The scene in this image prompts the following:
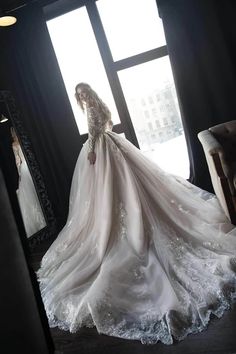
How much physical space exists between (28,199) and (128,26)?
2.35 m

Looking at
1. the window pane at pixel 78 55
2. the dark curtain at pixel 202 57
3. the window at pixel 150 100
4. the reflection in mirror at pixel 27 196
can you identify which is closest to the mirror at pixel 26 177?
the reflection in mirror at pixel 27 196

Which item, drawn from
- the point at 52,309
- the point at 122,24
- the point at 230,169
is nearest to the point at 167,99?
the point at 122,24

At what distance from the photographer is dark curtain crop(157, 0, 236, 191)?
3.41m

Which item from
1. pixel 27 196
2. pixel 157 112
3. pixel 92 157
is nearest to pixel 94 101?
pixel 92 157

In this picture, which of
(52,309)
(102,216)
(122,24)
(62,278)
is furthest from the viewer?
(122,24)

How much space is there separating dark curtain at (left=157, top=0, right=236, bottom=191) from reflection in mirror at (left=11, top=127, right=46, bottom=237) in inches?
73.7

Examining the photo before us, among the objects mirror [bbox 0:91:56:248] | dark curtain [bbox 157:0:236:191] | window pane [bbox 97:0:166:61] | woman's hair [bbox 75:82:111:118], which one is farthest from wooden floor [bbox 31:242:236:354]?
window pane [bbox 97:0:166:61]

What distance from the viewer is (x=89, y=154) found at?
293 centimetres

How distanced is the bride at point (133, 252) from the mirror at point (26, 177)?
81 centimetres

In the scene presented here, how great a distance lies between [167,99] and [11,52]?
1976mm

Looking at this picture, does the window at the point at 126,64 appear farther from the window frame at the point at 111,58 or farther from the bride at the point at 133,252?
the bride at the point at 133,252

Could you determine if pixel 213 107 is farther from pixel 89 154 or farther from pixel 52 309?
pixel 52 309

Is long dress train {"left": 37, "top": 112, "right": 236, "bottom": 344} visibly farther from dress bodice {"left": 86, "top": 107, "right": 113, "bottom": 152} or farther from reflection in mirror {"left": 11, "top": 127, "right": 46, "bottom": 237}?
reflection in mirror {"left": 11, "top": 127, "right": 46, "bottom": 237}

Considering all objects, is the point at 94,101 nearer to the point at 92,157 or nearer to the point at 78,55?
the point at 92,157
